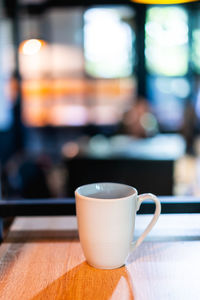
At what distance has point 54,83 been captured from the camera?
5.07 meters

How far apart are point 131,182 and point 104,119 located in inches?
101

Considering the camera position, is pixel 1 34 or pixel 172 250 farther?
pixel 1 34

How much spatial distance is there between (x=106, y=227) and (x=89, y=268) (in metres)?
0.08

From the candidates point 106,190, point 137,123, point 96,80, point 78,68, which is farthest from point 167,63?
point 106,190

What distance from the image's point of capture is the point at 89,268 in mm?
567

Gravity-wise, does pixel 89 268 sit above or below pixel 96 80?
below

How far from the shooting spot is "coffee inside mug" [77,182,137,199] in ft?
1.98

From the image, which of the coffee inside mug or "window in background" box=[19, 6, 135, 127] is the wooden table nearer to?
the coffee inside mug

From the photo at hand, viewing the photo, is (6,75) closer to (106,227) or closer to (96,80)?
(96,80)

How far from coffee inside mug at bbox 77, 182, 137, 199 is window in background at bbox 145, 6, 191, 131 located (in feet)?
15.0

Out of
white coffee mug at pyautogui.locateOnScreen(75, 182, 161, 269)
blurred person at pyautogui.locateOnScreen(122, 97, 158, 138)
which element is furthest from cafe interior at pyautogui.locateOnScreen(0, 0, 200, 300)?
white coffee mug at pyautogui.locateOnScreen(75, 182, 161, 269)

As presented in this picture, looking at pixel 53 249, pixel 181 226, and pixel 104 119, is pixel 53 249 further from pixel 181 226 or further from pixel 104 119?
pixel 104 119

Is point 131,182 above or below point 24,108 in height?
below

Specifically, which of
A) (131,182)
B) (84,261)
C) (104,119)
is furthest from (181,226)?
(104,119)
